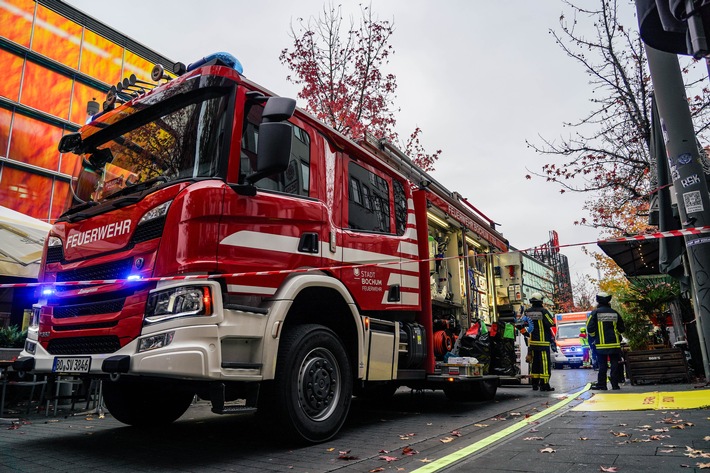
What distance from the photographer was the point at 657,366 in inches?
382

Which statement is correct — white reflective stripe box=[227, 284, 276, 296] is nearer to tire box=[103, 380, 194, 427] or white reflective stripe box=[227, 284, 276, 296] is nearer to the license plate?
the license plate

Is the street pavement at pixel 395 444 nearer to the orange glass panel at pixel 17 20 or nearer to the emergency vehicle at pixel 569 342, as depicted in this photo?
the orange glass panel at pixel 17 20

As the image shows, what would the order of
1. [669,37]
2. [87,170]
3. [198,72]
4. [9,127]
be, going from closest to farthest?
[669,37] < [198,72] < [87,170] < [9,127]

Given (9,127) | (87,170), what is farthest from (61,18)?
(87,170)

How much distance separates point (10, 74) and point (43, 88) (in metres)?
1.02

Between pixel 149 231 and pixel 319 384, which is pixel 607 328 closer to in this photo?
pixel 319 384

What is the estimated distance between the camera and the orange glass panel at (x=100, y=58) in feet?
54.6

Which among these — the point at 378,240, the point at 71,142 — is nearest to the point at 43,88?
the point at 71,142

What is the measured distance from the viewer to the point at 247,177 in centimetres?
404

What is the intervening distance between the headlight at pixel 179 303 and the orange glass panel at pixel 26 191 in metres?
13.6

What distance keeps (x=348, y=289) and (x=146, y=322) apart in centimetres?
200

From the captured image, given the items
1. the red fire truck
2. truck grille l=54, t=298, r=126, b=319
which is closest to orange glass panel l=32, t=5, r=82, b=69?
the red fire truck

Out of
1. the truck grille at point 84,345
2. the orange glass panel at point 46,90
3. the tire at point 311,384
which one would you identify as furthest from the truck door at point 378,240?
the orange glass panel at point 46,90

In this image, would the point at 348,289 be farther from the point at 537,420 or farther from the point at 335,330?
the point at 537,420
